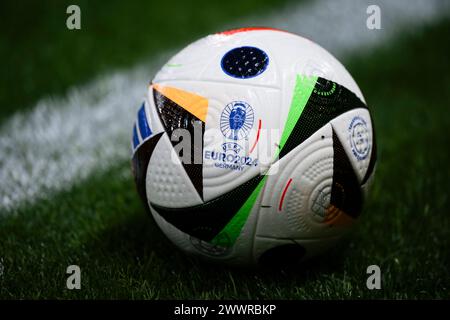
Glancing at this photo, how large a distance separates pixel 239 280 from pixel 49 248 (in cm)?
94

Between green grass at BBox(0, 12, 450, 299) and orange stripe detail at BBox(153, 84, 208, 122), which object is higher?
orange stripe detail at BBox(153, 84, 208, 122)

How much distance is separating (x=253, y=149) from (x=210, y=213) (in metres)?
0.32

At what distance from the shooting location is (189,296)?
8.38ft

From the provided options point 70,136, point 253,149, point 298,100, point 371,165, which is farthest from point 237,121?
point 70,136

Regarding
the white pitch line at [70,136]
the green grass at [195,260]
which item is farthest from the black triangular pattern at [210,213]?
the white pitch line at [70,136]

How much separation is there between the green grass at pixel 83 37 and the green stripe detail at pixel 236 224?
2371mm

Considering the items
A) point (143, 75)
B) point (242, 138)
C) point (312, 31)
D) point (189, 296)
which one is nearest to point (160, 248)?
point (189, 296)

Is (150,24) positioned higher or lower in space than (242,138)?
higher

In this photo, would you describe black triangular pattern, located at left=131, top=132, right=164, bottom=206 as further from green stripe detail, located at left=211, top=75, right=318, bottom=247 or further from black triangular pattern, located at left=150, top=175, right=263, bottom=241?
green stripe detail, located at left=211, top=75, right=318, bottom=247

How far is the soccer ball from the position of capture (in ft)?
7.76

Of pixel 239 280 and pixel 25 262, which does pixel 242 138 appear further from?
pixel 25 262

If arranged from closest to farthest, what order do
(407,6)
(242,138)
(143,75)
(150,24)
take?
(242,138) < (143,75) < (150,24) < (407,6)

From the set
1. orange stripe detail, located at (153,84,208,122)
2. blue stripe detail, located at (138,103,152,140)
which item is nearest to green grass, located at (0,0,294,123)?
blue stripe detail, located at (138,103,152,140)

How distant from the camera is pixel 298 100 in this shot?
241 centimetres
